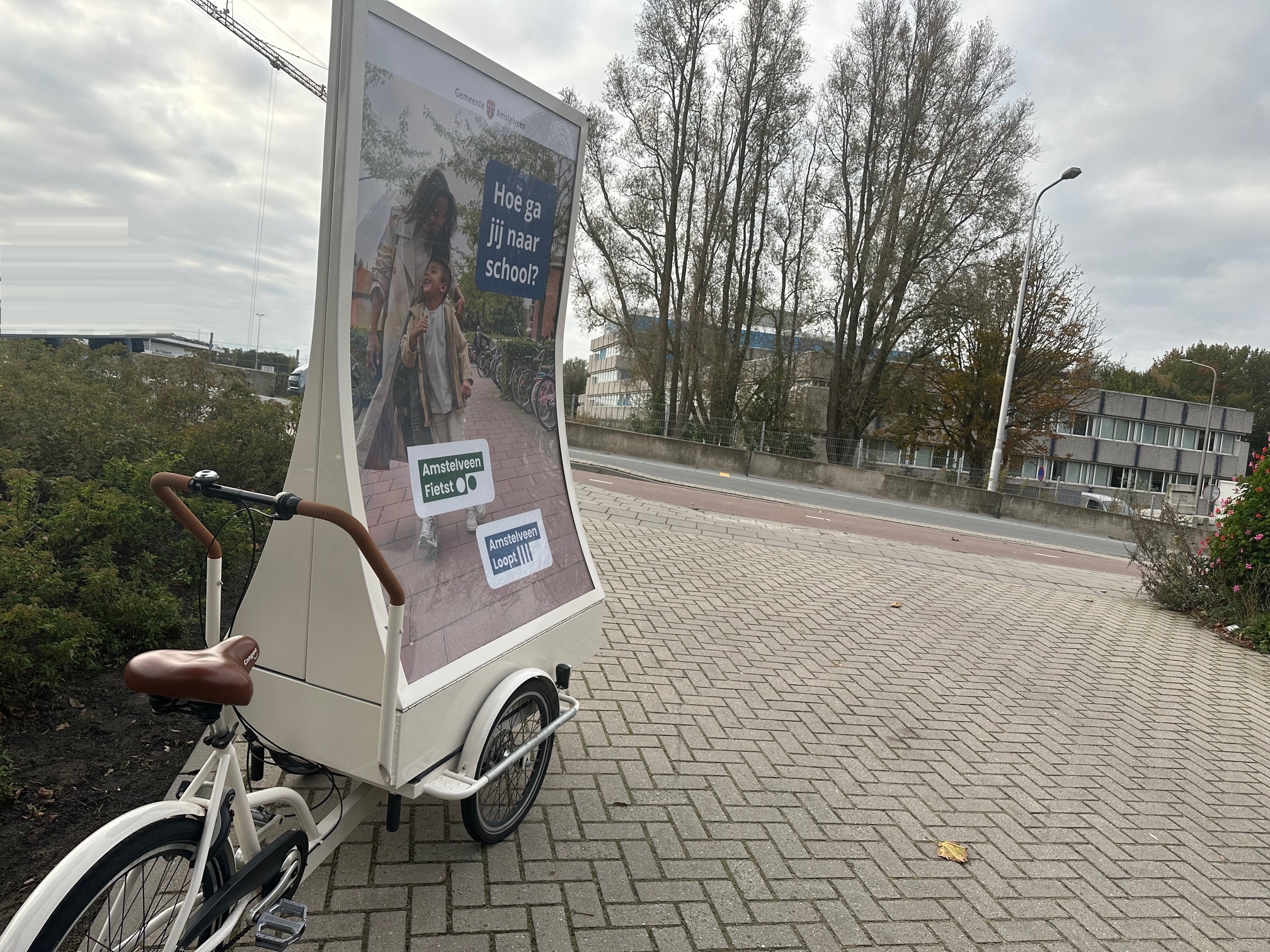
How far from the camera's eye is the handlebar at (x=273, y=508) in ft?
7.46

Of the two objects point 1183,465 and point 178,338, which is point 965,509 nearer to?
point 178,338

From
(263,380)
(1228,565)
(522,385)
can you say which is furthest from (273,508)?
(1228,565)

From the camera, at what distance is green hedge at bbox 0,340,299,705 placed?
363 cm

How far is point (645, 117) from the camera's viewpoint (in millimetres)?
29672

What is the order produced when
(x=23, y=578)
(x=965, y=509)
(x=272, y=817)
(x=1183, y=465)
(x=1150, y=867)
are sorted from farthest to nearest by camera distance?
Answer: (x=1183, y=465) → (x=965, y=509) → (x=1150, y=867) → (x=23, y=578) → (x=272, y=817)

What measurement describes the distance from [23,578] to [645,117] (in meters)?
29.4

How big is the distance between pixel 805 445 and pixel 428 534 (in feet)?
84.2

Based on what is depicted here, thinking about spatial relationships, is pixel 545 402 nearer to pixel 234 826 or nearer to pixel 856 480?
pixel 234 826

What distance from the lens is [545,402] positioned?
3.71 metres

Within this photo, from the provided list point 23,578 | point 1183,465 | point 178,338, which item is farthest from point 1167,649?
point 1183,465

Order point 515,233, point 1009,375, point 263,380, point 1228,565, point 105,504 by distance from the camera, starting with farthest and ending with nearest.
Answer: point 1009,375 < point 1228,565 < point 263,380 < point 105,504 < point 515,233

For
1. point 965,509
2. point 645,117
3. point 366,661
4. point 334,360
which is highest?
point 645,117

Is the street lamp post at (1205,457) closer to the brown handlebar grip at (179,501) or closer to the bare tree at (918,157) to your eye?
the bare tree at (918,157)

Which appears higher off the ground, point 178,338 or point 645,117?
point 645,117
